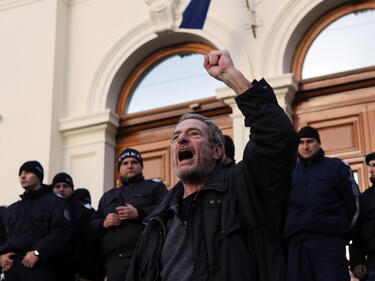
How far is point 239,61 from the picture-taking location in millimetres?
8047

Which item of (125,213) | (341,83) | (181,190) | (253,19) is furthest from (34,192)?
(341,83)

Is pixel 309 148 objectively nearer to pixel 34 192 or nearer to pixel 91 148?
pixel 34 192

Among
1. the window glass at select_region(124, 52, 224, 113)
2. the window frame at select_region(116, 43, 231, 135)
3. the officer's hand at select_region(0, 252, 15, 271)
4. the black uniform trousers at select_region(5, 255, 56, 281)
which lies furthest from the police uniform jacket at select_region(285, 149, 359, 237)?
the window glass at select_region(124, 52, 224, 113)

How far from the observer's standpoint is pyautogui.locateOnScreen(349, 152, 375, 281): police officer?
17.9 ft

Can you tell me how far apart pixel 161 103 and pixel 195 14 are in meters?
1.56

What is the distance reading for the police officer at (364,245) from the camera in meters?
5.46

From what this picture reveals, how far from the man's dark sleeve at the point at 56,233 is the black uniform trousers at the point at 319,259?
2260 millimetres

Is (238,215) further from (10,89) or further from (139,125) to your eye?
(10,89)

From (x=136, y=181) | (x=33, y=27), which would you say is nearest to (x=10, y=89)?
(x=33, y=27)

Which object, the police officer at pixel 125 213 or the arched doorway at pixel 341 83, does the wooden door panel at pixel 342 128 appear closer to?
the arched doorway at pixel 341 83

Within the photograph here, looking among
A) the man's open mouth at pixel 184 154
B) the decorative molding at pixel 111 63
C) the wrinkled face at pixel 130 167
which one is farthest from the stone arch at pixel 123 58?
the man's open mouth at pixel 184 154

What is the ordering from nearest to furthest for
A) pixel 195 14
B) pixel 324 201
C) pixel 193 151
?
pixel 193 151 < pixel 324 201 < pixel 195 14

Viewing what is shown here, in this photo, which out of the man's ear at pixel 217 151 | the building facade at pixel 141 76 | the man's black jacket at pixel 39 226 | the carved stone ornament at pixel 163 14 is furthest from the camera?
the carved stone ornament at pixel 163 14

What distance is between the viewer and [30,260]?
5855 mm
